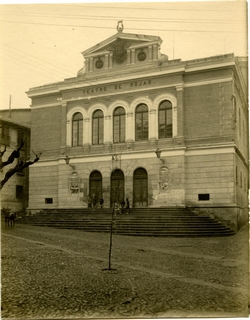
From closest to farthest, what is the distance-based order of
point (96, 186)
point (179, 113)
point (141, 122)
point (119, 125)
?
point (119, 125) < point (96, 186) < point (179, 113) < point (141, 122)

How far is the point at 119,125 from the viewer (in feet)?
51.3

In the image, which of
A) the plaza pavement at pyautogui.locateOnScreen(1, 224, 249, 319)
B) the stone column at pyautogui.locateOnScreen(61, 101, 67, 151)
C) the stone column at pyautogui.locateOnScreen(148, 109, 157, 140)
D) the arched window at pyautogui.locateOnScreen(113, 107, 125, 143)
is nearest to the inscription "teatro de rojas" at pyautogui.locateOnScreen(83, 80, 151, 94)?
the arched window at pyautogui.locateOnScreen(113, 107, 125, 143)

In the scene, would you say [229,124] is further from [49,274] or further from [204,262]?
[49,274]

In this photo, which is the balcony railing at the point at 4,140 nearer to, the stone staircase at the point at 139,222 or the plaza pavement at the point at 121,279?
the plaza pavement at the point at 121,279

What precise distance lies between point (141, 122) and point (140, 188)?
A: 10.4ft

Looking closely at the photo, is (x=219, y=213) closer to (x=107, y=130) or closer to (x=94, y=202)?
(x=94, y=202)

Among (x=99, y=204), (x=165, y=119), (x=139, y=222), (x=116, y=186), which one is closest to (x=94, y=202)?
(x=99, y=204)

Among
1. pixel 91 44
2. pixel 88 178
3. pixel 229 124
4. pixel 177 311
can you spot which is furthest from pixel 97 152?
pixel 177 311

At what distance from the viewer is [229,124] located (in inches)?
568

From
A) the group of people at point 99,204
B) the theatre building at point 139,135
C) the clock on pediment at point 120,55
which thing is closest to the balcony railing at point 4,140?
the theatre building at point 139,135

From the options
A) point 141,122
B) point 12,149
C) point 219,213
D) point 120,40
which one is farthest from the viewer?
point 141,122

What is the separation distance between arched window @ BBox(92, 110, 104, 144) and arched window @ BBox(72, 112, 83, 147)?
541 millimetres

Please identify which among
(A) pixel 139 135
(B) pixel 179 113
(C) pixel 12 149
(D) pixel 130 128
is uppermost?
(B) pixel 179 113

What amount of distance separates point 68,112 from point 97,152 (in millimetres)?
2331
